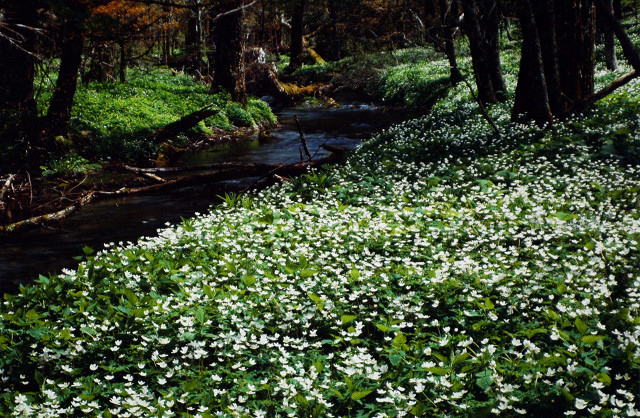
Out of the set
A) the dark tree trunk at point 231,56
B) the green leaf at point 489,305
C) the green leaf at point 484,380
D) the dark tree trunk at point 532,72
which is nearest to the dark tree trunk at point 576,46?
the dark tree trunk at point 532,72

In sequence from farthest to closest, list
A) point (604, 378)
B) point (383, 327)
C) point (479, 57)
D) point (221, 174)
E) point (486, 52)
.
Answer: point (486, 52) < point (479, 57) < point (221, 174) < point (383, 327) < point (604, 378)

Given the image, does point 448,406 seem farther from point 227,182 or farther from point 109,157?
point 109,157

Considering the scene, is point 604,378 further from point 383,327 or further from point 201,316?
point 201,316

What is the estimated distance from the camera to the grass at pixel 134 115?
1491 cm

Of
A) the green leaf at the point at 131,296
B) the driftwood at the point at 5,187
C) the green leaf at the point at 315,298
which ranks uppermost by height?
the driftwood at the point at 5,187

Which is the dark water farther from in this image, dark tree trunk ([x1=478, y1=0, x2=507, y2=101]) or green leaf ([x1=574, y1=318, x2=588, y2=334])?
green leaf ([x1=574, y1=318, x2=588, y2=334])

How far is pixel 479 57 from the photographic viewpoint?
49.9 ft

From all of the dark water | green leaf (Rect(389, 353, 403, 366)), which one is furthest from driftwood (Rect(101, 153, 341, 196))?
green leaf (Rect(389, 353, 403, 366))

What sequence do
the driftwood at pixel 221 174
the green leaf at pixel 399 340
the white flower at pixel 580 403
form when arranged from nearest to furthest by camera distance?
the white flower at pixel 580 403
the green leaf at pixel 399 340
the driftwood at pixel 221 174

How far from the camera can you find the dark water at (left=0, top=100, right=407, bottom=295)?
8352 millimetres

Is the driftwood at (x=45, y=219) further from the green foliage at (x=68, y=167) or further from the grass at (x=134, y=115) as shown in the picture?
the grass at (x=134, y=115)

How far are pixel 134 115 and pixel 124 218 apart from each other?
7.68 meters

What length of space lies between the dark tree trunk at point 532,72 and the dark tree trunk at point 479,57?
141 inches

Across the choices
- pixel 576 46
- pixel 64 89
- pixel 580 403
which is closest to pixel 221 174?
pixel 64 89
